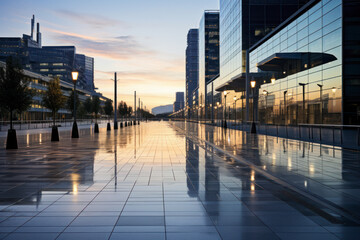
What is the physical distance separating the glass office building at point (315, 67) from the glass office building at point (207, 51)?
2552 inches

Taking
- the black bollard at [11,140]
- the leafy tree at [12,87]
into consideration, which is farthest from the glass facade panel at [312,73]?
the black bollard at [11,140]

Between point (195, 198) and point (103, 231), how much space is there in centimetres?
240

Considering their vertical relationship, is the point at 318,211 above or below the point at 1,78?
below

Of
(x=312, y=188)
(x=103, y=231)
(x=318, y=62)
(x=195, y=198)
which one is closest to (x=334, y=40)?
(x=318, y=62)

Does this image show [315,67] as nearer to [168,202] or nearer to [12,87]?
[12,87]

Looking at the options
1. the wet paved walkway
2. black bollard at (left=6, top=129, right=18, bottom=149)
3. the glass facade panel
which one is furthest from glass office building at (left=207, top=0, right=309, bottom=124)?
the wet paved walkway

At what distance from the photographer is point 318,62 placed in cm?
3409

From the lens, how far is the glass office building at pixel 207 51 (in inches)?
4520

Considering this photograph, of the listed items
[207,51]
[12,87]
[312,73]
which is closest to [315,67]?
[312,73]

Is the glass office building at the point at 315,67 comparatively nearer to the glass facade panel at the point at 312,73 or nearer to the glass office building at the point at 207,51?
the glass facade panel at the point at 312,73

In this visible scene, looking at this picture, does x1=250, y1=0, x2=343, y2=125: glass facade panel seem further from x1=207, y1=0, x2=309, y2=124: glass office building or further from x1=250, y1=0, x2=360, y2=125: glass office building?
x1=207, y1=0, x2=309, y2=124: glass office building

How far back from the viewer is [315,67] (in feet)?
114

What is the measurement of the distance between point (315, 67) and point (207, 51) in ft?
289

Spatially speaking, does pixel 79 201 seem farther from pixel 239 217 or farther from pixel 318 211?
pixel 318 211
